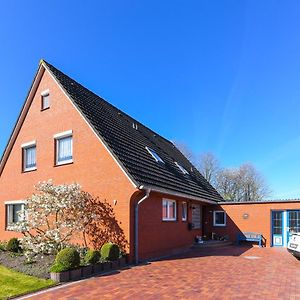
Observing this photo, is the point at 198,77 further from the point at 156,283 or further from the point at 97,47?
the point at 156,283

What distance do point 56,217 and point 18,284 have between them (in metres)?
3.97

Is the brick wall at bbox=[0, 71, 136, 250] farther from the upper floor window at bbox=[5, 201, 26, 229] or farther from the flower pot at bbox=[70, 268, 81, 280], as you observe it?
the flower pot at bbox=[70, 268, 81, 280]

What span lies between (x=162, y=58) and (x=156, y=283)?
39.4ft

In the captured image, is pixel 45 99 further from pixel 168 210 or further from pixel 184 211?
pixel 184 211

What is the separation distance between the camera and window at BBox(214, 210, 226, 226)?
23094 millimetres

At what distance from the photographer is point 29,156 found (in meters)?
18.6

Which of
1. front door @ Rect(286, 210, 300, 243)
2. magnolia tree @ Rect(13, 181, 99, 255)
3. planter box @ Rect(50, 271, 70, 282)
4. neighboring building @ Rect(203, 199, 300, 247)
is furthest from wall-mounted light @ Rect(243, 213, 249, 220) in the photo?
planter box @ Rect(50, 271, 70, 282)

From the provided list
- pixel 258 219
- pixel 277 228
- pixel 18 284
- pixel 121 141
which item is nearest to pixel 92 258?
pixel 18 284

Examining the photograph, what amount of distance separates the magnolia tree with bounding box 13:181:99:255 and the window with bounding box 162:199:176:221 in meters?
3.83

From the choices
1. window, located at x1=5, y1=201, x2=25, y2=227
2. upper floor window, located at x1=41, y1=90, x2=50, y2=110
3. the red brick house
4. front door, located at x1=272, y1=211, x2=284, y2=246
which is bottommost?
front door, located at x1=272, y1=211, x2=284, y2=246

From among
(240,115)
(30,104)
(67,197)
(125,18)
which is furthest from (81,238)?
(240,115)

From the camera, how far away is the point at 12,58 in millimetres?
15141

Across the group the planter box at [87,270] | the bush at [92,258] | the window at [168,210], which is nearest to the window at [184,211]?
the window at [168,210]

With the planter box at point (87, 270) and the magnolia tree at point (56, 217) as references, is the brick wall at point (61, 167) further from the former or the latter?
the planter box at point (87, 270)
